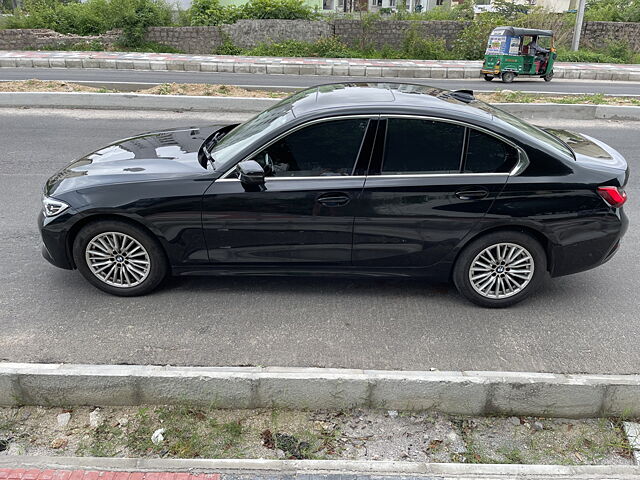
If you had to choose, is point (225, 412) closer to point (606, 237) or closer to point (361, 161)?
point (361, 161)

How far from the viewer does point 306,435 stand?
3289mm

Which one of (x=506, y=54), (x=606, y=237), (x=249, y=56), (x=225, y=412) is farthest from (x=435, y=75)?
(x=225, y=412)

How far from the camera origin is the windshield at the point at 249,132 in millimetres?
4278

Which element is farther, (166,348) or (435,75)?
(435,75)

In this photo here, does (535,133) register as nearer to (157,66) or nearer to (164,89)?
(164,89)

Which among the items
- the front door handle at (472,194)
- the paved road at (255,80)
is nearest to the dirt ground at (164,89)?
the paved road at (255,80)

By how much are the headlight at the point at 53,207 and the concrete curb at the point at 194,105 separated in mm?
7988

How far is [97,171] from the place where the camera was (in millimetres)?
4395

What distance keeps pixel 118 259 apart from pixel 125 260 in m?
0.06

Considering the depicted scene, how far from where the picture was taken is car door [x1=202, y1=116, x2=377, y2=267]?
4.13 meters

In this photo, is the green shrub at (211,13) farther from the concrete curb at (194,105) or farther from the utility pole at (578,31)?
the concrete curb at (194,105)

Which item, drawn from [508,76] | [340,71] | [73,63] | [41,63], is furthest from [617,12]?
[41,63]

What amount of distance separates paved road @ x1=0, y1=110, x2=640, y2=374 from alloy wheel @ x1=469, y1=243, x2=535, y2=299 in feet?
0.66

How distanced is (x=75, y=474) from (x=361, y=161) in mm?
2790
